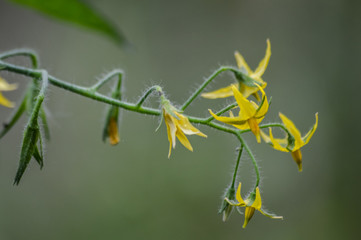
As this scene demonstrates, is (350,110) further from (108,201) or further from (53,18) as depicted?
(53,18)

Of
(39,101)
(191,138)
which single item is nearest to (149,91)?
(39,101)

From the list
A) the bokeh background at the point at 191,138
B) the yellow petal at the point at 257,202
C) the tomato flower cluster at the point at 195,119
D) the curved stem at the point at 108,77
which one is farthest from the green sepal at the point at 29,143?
the bokeh background at the point at 191,138

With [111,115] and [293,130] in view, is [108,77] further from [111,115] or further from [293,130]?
[293,130]

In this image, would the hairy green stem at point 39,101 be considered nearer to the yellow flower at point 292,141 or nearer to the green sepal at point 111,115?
the green sepal at point 111,115

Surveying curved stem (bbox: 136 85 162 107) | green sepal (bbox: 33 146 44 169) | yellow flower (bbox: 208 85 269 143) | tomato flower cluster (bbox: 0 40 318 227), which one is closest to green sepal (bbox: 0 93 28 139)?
tomato flower cluster (bbox: 0 40 318 227)

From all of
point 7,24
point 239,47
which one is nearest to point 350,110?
point 239,47
